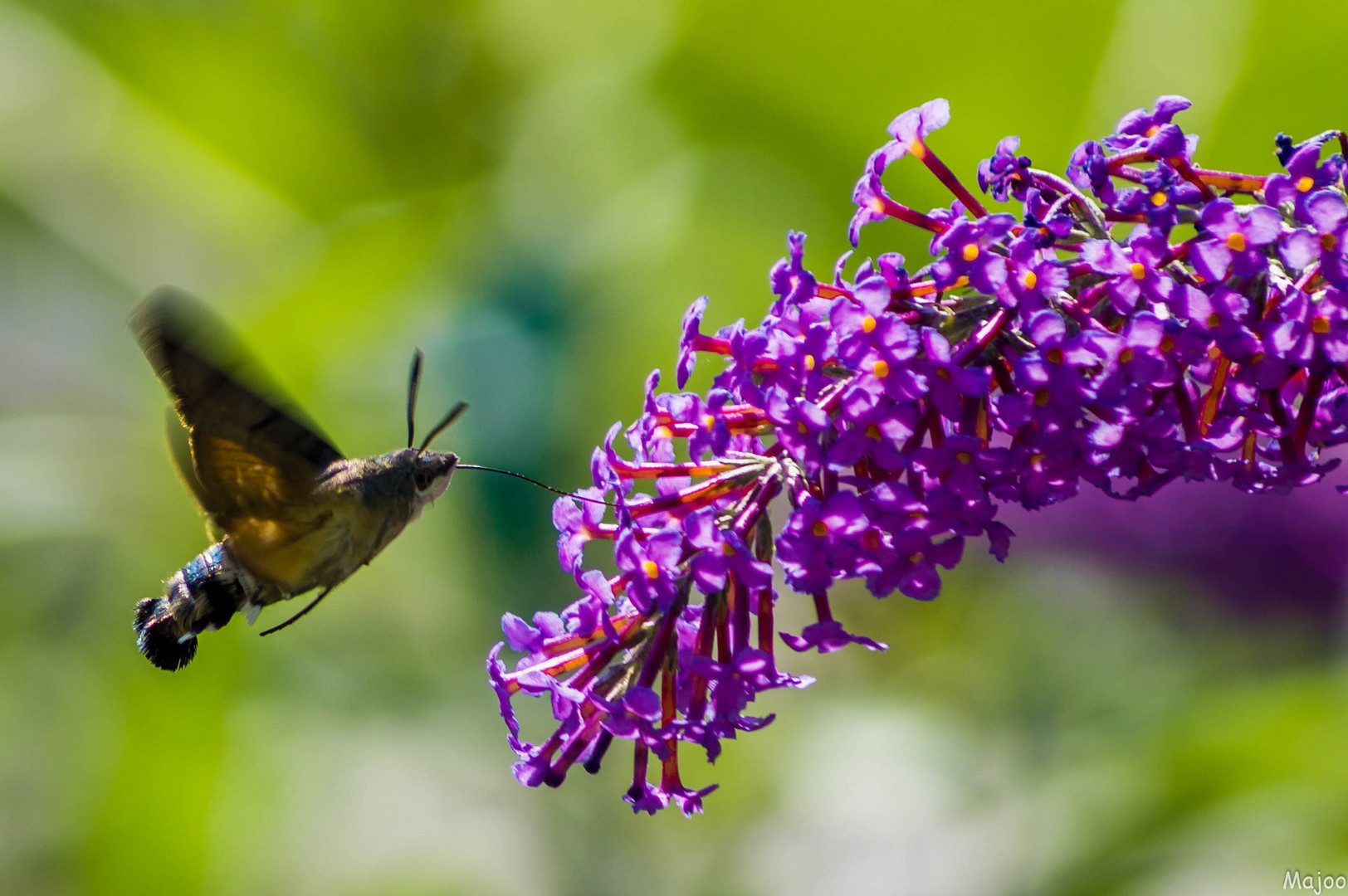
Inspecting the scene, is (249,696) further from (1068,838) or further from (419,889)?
(1068,838)

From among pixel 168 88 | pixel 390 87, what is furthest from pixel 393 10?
pixel 168 88

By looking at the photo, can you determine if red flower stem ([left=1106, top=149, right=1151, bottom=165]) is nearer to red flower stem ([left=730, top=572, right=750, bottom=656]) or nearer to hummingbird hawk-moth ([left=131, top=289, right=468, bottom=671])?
red flower stem ([left=730, top=572, right=750, bottom=656])

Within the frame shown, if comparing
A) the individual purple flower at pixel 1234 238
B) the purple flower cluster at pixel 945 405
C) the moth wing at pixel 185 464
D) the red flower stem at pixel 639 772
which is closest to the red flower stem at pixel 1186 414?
the purple flower cluster at pixel 945 405

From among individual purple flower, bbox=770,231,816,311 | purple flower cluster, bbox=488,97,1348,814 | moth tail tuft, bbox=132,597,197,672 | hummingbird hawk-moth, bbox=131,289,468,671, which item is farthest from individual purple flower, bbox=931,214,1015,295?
moth tail tuft, bbox=132,597,197,672

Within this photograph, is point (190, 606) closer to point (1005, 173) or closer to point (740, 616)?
point (740, 616)

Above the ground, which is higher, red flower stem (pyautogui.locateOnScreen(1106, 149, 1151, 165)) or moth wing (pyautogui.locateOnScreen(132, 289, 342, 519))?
red flower stem (pyautogui.locateOnScreen(1106, 149, 1151, 165))

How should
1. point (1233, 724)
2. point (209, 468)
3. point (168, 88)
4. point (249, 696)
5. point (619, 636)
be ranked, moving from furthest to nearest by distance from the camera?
point (168, 88), point (249, 696), point (1233, 724), point (209, 468), point (619, 636)

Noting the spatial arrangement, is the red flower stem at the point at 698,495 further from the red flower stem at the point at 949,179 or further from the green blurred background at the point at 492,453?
the green blurred background at the point at 492,453
